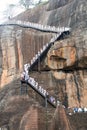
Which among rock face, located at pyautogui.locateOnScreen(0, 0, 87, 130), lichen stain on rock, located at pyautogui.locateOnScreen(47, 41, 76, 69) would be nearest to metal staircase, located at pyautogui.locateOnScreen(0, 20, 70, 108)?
rock face, located at pyautogui.locateOnScreen(0, 0, 87, 130)

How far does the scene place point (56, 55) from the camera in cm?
4688

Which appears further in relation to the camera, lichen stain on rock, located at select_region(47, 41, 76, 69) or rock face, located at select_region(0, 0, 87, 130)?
lichen stain on rock, located at select_region(47, 41, 76, 69)

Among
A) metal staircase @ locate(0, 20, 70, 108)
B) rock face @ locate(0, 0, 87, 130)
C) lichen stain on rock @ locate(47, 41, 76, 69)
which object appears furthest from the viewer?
lichen stain on rock @ locate(47, 41, 76, 69)

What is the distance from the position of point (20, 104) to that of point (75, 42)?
1014cm

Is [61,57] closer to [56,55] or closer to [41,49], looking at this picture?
[56,55]

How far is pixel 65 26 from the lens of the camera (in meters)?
50.2

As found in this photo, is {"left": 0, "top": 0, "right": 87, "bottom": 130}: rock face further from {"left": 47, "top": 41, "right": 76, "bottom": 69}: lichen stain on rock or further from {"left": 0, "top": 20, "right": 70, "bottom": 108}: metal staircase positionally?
{"left": 0, "top": 20, "right": 70, "bottom": 108}: metal staircase

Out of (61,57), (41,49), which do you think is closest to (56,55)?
(61,57)

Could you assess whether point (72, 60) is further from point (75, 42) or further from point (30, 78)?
point (30, 78)

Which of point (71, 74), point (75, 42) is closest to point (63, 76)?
point (71, 74)

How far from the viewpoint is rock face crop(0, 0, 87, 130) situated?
45.4 metres

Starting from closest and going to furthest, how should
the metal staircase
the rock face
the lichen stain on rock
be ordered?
the metal staircase, the rock face, the lichen stain on rock

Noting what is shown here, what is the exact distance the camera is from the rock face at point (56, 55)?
149ft

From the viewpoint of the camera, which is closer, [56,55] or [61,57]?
[61,57]
